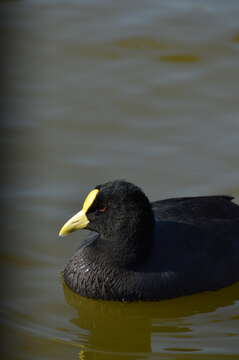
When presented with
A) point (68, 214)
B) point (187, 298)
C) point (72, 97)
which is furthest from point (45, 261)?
point (72, 97)

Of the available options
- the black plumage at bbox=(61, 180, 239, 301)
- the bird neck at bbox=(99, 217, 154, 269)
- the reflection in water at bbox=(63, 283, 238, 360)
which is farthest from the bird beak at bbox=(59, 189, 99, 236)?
the reflection in water at bbox=(63, 283, 238, 360)

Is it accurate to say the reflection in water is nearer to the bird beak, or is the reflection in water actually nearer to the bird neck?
the bird neck

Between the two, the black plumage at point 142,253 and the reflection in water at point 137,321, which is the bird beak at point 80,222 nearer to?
the black plumage at point 142,253

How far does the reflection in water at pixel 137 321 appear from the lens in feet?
26.2

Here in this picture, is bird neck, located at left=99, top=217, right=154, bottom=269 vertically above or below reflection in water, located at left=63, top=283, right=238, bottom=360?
above

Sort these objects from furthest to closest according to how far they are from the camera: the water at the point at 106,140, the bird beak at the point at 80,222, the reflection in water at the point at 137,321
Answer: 1. the bird beak at the point at 80,222
2. the water at the point at 106,140
3. the reflection in water at the point at 137,321

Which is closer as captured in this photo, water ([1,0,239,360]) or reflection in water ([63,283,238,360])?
reflection in water ([63,283,238,360])

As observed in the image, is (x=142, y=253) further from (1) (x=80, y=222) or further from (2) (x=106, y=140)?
(2) (x=106, y=140)

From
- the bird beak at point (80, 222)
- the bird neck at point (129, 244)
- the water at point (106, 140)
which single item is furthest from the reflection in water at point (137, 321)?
the bird beak at point (80, 222)

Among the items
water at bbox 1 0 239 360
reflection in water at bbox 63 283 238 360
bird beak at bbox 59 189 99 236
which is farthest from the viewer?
bird beak at bbox 59 189 99 236

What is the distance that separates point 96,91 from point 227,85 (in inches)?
59.4

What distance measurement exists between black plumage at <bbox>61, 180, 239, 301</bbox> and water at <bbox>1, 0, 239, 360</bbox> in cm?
15

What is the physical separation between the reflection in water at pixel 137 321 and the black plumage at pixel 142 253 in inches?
3.4

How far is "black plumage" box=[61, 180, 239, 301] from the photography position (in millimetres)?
8352
